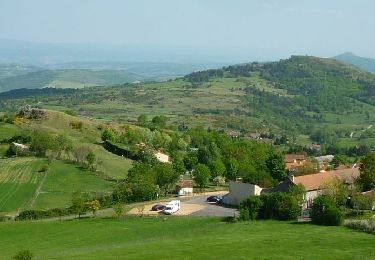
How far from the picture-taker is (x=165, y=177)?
64.7 meters

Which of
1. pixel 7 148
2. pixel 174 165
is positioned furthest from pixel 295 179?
pixel 7 148

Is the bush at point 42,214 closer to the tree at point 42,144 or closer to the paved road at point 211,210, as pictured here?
the paved road at point 211,210

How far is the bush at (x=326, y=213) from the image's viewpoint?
4022 centimetres

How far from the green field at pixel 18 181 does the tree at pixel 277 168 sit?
94.9 feet

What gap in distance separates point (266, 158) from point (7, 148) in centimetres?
3974

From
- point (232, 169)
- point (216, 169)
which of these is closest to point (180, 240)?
point (216, 169)

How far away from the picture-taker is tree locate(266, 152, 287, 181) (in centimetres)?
6944

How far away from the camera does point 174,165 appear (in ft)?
240

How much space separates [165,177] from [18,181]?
18983 millimetres

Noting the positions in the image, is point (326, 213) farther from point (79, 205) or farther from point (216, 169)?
point (216, 169)

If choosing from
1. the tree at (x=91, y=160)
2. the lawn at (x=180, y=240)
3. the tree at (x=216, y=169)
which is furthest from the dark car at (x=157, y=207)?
the tree at (x=91, y=160)

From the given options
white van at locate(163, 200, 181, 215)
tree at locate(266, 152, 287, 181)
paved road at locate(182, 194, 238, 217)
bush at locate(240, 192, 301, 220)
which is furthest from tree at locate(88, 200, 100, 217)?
tree at locate(266, 152, 287, 181)

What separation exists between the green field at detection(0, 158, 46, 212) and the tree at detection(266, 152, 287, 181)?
2894 centimetres

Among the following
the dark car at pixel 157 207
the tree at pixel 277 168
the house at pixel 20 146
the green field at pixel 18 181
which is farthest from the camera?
the house at pixel 20 146
